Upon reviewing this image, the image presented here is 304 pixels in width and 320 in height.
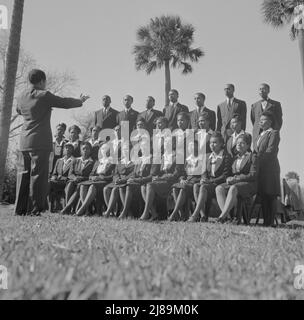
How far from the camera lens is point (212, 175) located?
752 centimetres

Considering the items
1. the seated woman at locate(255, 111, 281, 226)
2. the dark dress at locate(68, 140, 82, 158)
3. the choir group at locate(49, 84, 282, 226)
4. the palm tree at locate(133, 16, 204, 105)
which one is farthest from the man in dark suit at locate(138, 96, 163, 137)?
the palm tree at locate(133, 16, 204, 105)

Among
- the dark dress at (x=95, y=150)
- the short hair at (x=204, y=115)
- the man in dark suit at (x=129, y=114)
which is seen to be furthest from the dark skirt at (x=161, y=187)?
the dark dress at (x=95, y=150)

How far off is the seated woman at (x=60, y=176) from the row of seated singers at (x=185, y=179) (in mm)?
461

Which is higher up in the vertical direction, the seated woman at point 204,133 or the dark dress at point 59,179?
the seated woman at point 204,133

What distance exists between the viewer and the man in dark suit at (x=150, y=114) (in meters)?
Answer: 9.30

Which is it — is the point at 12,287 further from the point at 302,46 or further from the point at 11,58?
the point at 302,46

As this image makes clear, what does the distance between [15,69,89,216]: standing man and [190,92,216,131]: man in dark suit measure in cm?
261

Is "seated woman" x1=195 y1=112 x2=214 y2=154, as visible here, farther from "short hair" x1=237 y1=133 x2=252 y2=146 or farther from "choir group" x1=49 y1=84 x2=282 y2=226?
"short hair" x1=237 y1=133 x2=252 y2=146

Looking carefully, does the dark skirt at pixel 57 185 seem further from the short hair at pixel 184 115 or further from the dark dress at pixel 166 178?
the short hair at pixel 184 115

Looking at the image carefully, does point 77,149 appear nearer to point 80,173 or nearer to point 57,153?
point 57,153

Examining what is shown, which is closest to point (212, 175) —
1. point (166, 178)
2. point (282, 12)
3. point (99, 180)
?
point (166, 178)

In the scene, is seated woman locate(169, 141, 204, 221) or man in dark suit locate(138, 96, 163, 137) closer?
seated woman locate(169, 141, 204, 221)

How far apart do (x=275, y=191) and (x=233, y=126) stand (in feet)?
4.60

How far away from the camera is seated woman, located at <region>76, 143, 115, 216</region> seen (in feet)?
28.4
